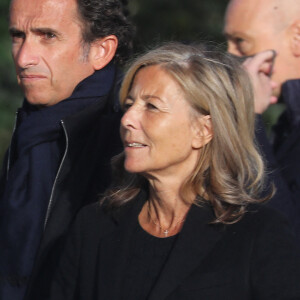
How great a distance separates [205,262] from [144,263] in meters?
0.21

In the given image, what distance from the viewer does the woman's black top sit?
2316 millimetres

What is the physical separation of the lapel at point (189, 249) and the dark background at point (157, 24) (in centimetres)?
538

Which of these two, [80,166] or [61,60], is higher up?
[61,60]

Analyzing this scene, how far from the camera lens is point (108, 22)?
10.1ft

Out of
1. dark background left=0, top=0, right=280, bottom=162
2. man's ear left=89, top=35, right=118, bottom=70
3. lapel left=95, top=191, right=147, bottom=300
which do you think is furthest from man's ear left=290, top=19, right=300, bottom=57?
dark background left=0, top=0, right=280, bottom=162

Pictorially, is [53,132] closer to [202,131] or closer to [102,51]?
[102,51]

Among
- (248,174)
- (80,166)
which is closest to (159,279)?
(248,174)

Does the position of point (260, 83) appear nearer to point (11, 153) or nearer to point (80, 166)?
point (80, 166)

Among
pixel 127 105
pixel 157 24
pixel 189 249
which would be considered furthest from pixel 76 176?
pixel 157 24

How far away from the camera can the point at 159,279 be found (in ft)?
7.43

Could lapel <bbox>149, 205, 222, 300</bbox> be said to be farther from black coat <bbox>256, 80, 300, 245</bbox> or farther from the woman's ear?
black coat <bbox>256, 80, 300, 245</bbox>

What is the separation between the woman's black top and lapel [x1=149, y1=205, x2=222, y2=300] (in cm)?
5

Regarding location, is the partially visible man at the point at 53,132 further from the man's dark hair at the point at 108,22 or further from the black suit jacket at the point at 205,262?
the black suit jacket at the point at 205,262

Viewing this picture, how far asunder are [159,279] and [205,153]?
484 mm
